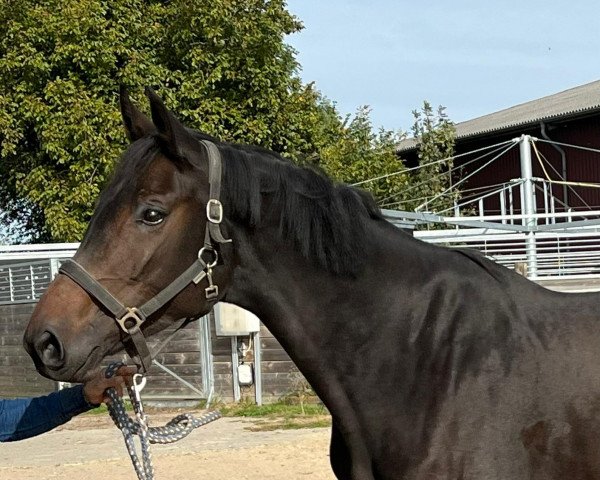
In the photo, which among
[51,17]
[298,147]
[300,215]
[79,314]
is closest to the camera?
[79,314]

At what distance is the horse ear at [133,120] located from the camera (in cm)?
294

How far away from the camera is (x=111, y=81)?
58.0 ft

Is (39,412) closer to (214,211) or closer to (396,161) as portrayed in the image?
(214,211)

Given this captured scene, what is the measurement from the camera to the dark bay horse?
273 cm

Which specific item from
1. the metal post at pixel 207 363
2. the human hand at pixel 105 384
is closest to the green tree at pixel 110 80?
the metal post at pixel 207 363

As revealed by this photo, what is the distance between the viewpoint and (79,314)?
271 cm

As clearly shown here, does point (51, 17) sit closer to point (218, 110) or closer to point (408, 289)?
point (218, 110)

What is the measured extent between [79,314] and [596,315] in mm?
1754

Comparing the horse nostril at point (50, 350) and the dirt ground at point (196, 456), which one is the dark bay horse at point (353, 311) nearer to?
the horse nostril at point (50, 350)

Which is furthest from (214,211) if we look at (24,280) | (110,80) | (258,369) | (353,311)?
(110,80)

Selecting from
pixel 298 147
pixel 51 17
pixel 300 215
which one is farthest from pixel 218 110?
pixel 300 215

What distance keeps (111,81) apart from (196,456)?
11057mm

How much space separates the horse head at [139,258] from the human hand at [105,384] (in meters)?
0.26

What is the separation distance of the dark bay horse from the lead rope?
413mm
